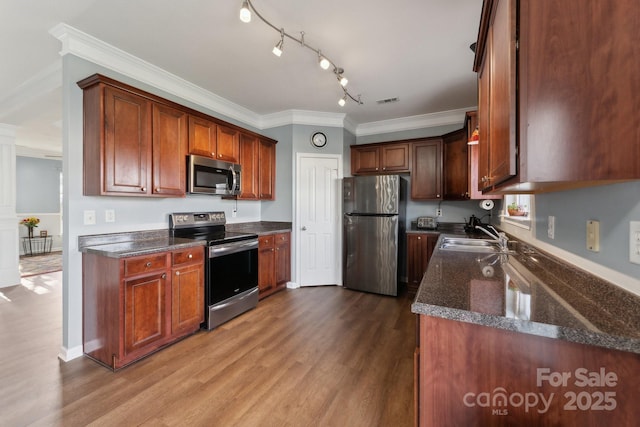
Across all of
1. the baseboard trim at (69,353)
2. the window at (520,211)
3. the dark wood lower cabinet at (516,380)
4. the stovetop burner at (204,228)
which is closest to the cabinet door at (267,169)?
the stovetop burner at (204,228)

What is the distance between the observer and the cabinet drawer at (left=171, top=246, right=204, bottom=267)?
235 centimetres

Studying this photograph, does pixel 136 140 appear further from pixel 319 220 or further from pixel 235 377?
pixel 319 220

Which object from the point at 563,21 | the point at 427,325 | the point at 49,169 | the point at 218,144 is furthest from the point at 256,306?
the point at 49,169

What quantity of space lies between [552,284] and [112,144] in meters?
2.97

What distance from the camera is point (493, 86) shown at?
1.25 metres

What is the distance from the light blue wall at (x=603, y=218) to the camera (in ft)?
2.80

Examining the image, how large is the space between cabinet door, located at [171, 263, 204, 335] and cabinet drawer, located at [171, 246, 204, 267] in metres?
0.05

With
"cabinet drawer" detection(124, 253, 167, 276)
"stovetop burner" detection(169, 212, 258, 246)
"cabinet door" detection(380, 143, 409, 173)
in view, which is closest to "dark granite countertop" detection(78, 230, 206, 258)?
"cabinet drawer" detection(124, 253, 167, 276)

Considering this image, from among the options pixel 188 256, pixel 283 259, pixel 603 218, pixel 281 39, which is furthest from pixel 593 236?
pixel 283 259

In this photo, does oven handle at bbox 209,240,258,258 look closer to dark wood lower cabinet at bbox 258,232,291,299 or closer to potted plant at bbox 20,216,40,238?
dark wood lower cabinet at bbox 258,232,291,299

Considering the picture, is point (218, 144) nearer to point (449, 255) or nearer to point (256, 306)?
point (256, 306)

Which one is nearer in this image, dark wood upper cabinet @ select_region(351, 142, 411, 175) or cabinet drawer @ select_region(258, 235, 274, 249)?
cabinet drawer @ select_region(258, 235, 274, 249)

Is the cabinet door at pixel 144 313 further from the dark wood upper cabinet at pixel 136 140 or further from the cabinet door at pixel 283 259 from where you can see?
the cabinet door at pixel 283 259

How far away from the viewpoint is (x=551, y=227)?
56.7 inches
